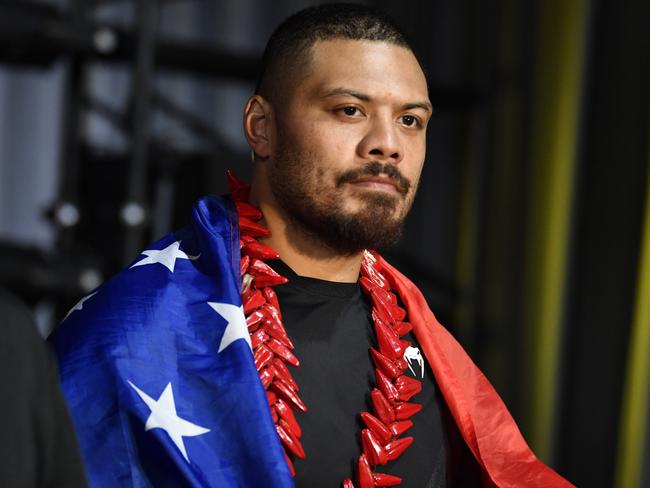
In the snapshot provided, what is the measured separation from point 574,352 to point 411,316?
6.32 ft

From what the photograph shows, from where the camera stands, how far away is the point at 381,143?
3.97ft

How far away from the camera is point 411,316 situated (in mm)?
1383

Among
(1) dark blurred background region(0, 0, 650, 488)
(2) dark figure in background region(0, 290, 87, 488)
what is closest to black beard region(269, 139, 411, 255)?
(2) dark figure in background region(0, 290, 87, 488)

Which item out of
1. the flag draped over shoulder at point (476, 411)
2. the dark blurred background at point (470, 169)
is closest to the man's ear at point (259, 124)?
the flag draped over shoulder at point (476, 411)

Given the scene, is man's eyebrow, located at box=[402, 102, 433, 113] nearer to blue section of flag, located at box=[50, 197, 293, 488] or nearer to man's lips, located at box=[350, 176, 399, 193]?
man's lips, located at box=[350, 176, 399, 193]

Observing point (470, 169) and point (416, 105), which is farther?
point (470, 169)

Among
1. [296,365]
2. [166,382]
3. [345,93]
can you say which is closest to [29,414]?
[166,382]

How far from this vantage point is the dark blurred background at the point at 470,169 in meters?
2.75

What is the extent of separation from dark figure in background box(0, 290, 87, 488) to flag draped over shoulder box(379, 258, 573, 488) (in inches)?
24.9

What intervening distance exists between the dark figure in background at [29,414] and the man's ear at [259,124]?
57cm

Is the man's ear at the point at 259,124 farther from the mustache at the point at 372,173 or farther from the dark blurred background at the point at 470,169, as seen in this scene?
the dark blurred background at the point at 470,169

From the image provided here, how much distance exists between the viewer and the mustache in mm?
1211

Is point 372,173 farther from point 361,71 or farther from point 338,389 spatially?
point 338,389

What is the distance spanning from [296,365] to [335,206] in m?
0.20
